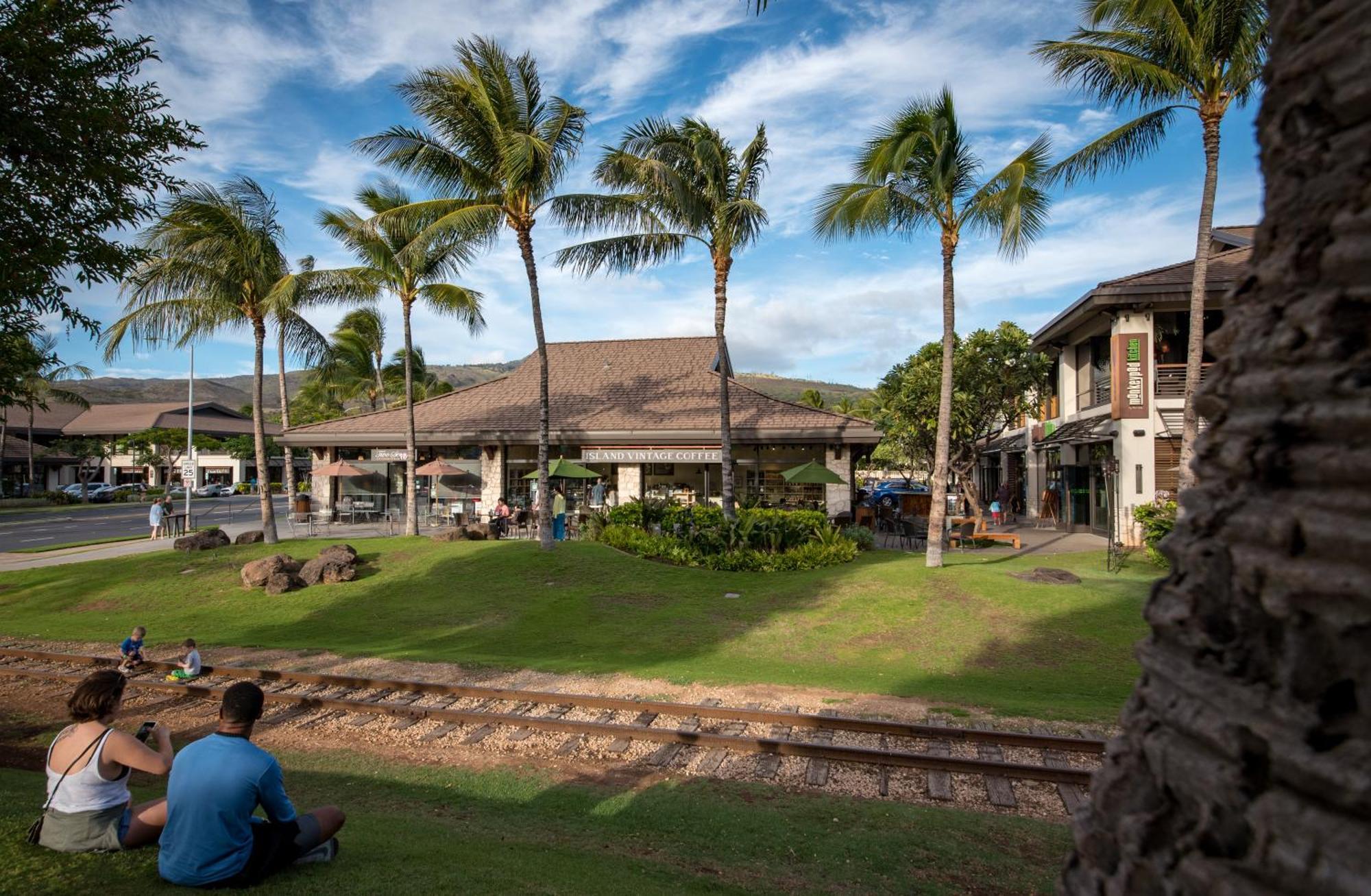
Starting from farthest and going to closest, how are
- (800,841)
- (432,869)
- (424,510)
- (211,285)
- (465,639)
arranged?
(424,510) → (211,285) → (465,639) → (800,841) → (432,869)

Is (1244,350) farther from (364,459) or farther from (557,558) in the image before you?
(364,459)

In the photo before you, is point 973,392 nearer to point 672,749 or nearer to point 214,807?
point 672,749

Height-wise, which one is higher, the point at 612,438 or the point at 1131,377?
the point at 1131,377

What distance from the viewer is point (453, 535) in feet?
67.4

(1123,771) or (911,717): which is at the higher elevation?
(1123,771)

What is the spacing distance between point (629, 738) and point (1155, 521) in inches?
585

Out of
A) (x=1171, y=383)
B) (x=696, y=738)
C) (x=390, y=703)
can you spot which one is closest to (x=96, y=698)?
(x=390, y=703)

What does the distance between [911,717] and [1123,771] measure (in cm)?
640

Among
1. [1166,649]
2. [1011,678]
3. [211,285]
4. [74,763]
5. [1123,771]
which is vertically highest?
[211,285]

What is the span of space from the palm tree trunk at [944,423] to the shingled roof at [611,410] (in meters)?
5.61

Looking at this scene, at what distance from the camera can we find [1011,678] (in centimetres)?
1040

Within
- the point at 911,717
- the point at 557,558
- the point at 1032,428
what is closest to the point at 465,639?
the point at 557,558

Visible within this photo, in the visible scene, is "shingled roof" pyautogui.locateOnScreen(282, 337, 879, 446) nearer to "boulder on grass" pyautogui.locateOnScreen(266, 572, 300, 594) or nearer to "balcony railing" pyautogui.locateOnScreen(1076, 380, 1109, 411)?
"balcony railing" pyautogui.locateOnScreen(1076, 380, 1109, 411)

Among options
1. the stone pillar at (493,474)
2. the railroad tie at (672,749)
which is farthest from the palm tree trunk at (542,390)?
the railroad tie at (672,749)
